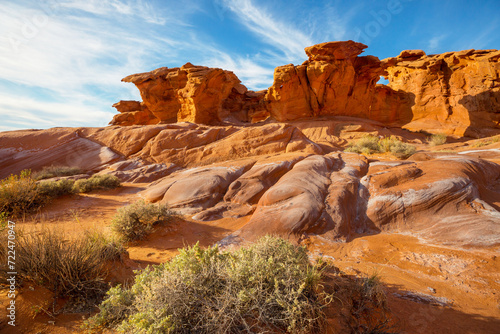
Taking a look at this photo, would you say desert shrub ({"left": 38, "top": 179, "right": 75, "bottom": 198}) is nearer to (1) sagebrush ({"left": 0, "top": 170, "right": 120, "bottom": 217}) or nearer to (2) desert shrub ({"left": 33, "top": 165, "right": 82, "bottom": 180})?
(1) sagebrush ({"left": 0, "top": 170, "right": 120, "bottom": 217})

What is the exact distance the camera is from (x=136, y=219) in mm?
5090

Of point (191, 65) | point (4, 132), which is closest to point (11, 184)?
point (4, 132)

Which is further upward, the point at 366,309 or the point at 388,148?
the point at 388,148

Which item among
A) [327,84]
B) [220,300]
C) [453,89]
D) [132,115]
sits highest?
[327,84]

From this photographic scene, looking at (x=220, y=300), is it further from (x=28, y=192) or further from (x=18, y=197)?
(x=28, y=192)

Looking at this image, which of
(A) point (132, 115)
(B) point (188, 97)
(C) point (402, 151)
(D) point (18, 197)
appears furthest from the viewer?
(A) point (132, 115)

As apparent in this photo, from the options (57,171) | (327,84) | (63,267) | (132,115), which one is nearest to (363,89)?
(327,84)

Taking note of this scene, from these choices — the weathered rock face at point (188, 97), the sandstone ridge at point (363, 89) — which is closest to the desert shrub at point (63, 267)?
the sandstone ridge at point (363, 89)

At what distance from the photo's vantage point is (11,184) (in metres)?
6.20

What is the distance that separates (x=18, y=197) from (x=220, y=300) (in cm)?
746

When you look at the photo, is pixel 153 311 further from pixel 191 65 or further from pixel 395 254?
pixel 191 65

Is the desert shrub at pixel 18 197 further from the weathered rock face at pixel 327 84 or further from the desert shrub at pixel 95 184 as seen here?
the weathered rock face at pixel 327 84

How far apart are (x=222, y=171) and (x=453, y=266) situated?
6.05 metres

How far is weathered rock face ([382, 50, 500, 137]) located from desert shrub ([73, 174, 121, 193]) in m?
28.9
